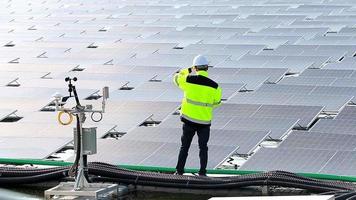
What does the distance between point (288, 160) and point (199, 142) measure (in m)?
1.78

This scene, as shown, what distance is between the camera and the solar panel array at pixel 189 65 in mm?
17969

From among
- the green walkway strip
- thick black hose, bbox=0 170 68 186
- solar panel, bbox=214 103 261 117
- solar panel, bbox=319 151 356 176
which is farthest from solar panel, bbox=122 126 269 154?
thick black hose, bbox=0 170 68 186

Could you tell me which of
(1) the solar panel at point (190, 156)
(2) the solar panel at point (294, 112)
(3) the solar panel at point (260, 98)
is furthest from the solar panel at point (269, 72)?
(1) the solar panel at point (190, 156)

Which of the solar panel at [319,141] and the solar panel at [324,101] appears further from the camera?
the solar panel at [324,101]

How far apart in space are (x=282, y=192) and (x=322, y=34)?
63.0ft

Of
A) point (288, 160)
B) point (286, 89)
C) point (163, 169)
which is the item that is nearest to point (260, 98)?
point (286, 89)

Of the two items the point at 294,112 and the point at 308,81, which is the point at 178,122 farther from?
the point at 308,81

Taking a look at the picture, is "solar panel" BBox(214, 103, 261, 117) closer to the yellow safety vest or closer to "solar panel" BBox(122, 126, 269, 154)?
"solar panel" BBox(122, 126, 269, 154)

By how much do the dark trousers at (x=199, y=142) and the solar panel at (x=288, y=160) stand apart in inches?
33.9

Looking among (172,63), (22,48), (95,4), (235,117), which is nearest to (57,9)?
(95,4)

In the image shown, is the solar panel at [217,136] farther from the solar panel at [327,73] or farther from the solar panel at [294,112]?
the solar panel at [327,73]

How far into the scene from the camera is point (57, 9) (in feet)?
169

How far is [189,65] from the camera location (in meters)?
27.8

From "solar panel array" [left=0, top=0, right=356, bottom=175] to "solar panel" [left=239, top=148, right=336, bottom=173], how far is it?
0.07 ft
